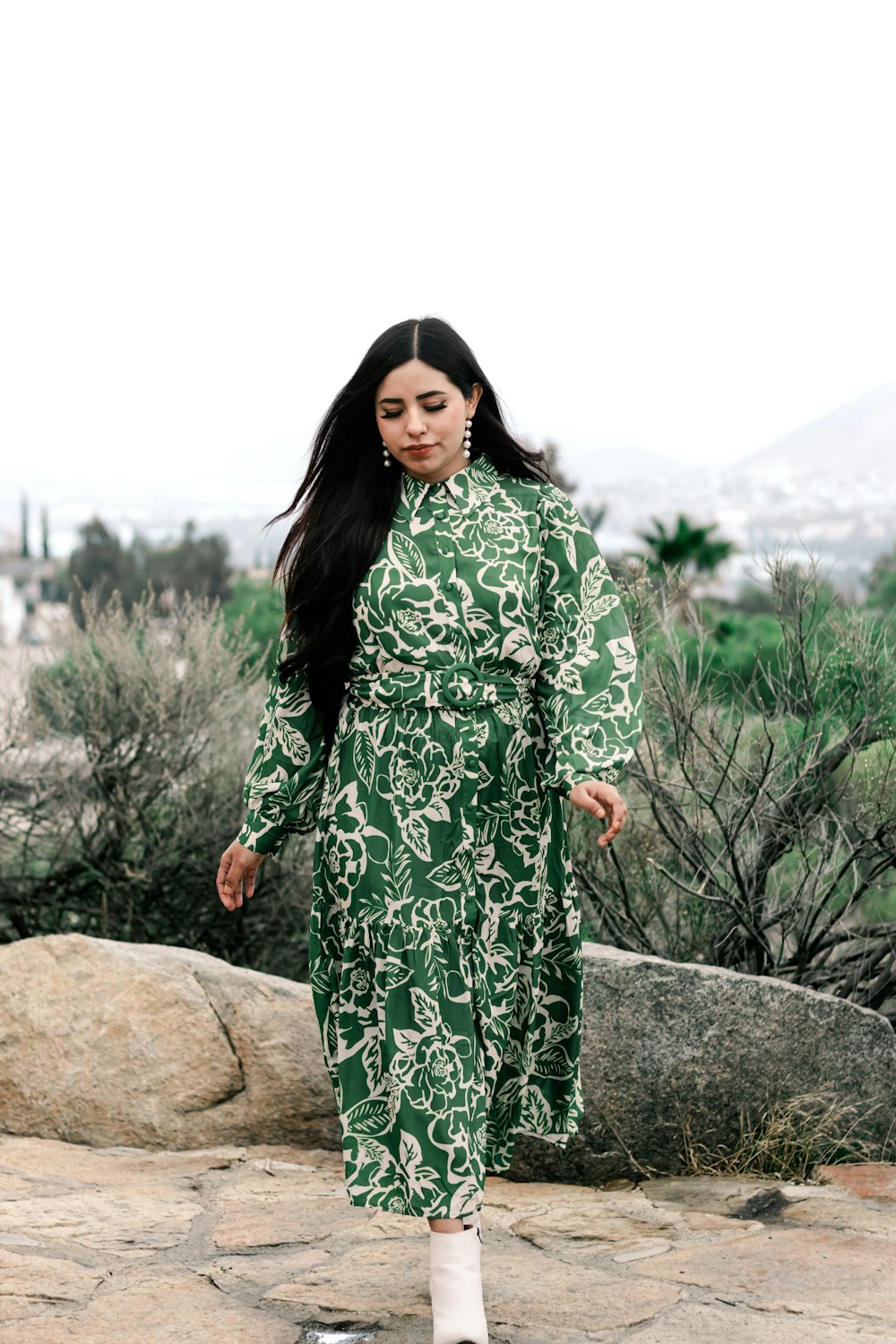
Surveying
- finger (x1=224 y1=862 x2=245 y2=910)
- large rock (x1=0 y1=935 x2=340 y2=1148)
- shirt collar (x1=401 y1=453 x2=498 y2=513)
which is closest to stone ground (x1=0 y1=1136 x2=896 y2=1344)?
large rock (x1=0 y1=935 x2=340 y2=1148)

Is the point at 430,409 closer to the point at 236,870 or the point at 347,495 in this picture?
the point at 347,495

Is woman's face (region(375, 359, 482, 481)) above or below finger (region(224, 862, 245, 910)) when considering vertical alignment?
above

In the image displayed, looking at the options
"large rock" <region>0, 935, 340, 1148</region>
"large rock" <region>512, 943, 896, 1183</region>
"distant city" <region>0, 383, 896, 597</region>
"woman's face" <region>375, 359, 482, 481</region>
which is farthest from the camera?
"distant city" <region>0, 383, 896, 597</region>

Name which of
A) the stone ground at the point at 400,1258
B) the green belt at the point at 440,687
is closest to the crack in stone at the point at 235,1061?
the stone ground at the point at 400,1258

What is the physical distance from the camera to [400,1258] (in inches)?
128

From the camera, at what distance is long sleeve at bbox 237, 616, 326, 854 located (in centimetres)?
297

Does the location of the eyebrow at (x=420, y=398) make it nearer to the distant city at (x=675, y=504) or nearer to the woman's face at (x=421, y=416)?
the woman's face at (x=421, y=416)

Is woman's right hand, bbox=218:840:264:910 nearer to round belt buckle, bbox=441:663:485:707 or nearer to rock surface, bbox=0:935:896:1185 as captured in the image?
round belt buckle, bbox=441:663:485:707

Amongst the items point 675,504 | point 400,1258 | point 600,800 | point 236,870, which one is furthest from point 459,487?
point 675,504

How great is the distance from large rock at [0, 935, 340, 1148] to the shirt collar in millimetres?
2156

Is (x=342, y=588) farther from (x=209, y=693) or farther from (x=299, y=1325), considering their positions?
(x=209, y=693)

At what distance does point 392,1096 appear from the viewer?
2.78 m

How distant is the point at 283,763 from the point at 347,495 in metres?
0.57

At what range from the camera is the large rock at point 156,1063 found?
4398 mm
